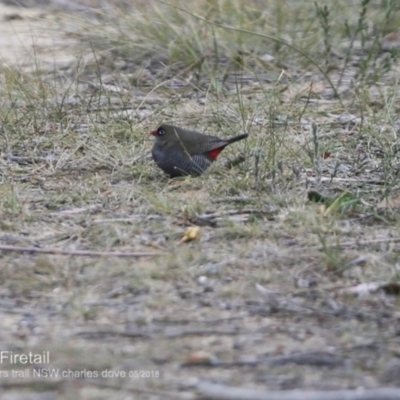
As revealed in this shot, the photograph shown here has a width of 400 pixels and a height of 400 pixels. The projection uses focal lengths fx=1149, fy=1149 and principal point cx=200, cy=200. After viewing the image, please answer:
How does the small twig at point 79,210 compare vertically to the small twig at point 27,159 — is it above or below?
above

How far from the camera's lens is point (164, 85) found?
25.2ft

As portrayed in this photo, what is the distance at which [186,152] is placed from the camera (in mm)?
6031

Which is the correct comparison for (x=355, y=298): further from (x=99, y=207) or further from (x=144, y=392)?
(x=99, y=207)

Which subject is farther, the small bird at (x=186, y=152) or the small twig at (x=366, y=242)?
the small bird at (x=186, y=152)

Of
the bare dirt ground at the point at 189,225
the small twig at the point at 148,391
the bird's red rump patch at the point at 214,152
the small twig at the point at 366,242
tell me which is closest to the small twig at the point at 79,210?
the bare dirt ground at the point at 189,225

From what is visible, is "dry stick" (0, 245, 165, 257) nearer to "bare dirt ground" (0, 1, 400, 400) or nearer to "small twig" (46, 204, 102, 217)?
"bare dirt ground" (0, 1, 400, 400)

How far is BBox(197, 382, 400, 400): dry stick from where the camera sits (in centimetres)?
336

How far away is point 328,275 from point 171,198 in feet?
3.96

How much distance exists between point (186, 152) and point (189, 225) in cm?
89

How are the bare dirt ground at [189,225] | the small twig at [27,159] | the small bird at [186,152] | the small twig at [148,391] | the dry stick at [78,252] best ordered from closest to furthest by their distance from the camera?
the small twig at [148,391] → the bare dirt ground at [189,225] → the dry stick at [78,252] → the small bird at [186,152] → the small twig at [27,159]

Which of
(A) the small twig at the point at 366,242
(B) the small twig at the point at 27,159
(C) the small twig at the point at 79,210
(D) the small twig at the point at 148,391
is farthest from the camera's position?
(B) the small twig at the point at 27,159

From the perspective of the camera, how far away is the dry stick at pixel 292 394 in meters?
3.36

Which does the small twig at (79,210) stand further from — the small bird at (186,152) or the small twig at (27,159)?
the small twig at (27,159)

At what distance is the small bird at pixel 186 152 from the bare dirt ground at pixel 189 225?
10 centimetres
